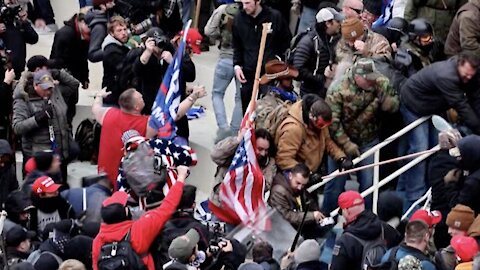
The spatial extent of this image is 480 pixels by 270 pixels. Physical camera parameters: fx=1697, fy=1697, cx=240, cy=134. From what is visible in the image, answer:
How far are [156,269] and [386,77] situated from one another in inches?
121

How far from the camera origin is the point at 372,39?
14945 mm

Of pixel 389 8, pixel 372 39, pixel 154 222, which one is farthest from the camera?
pixel 389 8

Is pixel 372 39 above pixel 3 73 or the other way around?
above

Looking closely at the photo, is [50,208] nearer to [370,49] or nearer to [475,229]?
[370,49]

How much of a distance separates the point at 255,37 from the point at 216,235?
365cm

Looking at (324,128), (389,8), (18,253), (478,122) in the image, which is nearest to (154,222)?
(18,253)

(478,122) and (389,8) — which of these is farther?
(389,8)

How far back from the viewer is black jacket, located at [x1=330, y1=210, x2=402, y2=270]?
12.4 metres

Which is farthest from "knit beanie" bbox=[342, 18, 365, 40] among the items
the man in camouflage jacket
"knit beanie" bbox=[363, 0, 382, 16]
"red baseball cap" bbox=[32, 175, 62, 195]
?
"red baseball cap" bbox=[32, 175, 62, 195]

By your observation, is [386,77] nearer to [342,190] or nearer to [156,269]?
[342,190]

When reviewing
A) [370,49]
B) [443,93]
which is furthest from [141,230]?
[370,49]

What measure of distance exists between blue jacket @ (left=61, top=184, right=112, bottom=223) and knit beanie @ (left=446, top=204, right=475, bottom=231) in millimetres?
2820

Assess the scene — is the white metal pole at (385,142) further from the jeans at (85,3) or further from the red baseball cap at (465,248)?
the jeans at (85,3)

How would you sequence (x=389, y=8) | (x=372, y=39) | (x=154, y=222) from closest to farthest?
(x=154, y=222), (x=372, y=39), (x=389, y=8)
